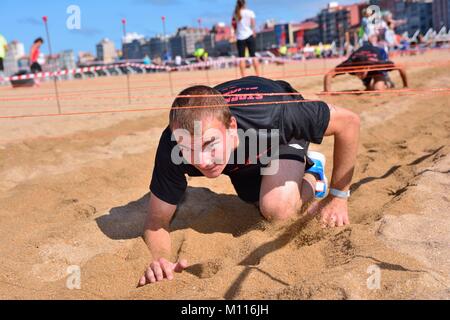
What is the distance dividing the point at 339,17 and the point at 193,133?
3376 inches

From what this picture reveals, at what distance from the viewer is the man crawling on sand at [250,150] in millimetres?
2305

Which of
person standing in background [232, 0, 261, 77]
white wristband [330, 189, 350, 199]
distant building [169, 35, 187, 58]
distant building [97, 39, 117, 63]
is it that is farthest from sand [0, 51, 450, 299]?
distant building [169, 35, 187, 58]

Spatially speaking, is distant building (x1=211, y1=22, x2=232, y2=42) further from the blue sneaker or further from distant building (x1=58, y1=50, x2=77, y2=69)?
the blue sneaker

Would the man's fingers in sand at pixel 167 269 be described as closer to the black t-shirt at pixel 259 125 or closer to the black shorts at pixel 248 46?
the black t-shirt at pixel 259 125

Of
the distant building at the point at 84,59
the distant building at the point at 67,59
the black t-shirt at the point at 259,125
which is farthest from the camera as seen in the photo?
the distant building at the point at 84,59

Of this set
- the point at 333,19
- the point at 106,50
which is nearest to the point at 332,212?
the point at 106,50

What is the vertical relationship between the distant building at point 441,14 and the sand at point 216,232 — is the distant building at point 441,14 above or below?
above

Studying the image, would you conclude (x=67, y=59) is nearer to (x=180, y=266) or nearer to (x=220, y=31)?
(x=180, y=266)

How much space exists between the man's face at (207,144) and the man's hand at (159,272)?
1.60 ft

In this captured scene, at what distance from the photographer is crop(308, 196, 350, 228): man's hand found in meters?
2.70

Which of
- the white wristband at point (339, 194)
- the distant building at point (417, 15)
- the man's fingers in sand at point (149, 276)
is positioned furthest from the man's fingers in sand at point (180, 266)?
the distant building at point (417, 15)

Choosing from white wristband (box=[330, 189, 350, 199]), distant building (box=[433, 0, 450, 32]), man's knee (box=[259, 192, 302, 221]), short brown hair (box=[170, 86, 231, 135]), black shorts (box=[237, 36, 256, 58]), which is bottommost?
man's knee (box=[259, 192, 302, 221])

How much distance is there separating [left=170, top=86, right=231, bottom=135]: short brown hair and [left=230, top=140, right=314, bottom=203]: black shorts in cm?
60

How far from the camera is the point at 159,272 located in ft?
7.46
